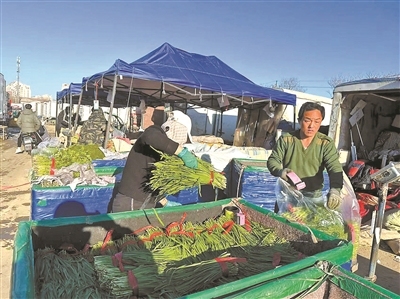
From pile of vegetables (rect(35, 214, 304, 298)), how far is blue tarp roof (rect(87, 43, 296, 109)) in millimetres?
4679

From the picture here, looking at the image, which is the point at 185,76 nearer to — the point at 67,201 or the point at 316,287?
the point at 67,201

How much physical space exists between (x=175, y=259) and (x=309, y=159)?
1.60 metres

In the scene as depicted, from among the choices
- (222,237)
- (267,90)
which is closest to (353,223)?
(222,237)

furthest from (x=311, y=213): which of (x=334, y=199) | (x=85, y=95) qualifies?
(x=85, y=95)

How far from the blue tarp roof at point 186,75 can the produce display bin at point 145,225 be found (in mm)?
4492

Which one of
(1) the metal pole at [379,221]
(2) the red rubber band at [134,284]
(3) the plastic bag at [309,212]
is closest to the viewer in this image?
(2) the red rubber band at [134,284]

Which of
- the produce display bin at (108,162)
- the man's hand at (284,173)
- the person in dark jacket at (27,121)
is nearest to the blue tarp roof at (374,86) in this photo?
the man's hand at (284,173)

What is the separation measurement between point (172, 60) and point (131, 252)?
672 centimetres

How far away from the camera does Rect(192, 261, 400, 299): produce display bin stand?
3.87 feet

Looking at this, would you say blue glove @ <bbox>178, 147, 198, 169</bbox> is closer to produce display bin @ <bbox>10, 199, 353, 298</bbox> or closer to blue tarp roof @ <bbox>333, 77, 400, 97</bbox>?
produce display bin @ <bbox>10, 199, 353, 298</bbox>

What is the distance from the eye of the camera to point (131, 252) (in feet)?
5.26

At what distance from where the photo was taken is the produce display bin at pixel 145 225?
46.3 inches

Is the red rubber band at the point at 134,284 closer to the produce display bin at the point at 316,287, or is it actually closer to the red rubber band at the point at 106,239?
the produce display bin at the point at 316,287

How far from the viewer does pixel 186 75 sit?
716 cm
